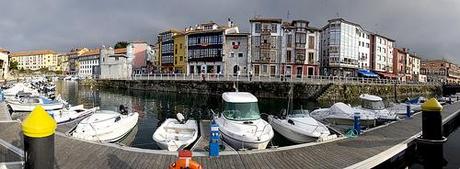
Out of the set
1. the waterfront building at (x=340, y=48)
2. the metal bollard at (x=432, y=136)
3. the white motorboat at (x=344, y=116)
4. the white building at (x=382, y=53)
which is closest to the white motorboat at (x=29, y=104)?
the white motorboat at (x=344, y=116)

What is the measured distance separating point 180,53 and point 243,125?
71.0 metres

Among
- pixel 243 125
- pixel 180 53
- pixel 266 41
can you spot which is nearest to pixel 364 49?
pixel 266 41

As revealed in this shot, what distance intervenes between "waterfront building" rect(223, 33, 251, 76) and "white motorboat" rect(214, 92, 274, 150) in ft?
174

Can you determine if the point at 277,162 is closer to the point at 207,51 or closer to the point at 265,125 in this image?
the point at 265,125

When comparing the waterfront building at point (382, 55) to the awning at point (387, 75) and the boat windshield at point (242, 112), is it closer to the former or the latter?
the awning at point (387, 75)

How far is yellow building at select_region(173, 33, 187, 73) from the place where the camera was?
277 feet

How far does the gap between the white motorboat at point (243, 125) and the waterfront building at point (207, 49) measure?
183 feet

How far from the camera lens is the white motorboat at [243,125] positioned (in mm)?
15511

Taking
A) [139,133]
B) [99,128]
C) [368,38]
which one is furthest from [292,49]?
[99,128]

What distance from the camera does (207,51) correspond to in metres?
77.9

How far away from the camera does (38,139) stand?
24.9 feet

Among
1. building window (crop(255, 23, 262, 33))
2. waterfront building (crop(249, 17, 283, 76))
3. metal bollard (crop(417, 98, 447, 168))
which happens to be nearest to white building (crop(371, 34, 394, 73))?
waterfront building (crop(249, 17, 283, 76))

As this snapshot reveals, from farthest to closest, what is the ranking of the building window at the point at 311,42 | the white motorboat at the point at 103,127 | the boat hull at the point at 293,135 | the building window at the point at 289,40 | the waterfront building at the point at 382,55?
1. the waterfront building at the point at 382,55
2. the building window at the point at 311,42
3. the building window at the point at 289,40
4. the boat hull at the point at 293,135
5. the white motorboat at the point at 103,127

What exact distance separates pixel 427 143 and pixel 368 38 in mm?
82551
